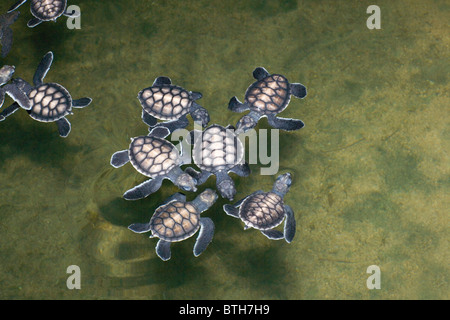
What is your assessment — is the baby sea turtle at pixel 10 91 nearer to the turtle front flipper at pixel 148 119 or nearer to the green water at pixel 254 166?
the green water at pixel 254 166

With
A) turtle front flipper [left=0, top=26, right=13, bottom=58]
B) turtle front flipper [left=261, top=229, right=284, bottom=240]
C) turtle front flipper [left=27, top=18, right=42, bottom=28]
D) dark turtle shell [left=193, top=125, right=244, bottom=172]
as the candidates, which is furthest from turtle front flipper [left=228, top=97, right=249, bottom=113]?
turtle front flipper [left=0, top=26, right=13, bottom=58]

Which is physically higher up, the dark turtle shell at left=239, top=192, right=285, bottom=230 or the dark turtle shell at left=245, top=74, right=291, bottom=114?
the dark turtle shell at left=245, top=74, right=291, bottom=114

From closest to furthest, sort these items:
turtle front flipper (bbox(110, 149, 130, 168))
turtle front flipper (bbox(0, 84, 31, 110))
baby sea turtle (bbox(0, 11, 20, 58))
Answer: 1. turtle front flipper (bbox(110, 149, 130, 168))
2. turtle front flipper (bbox(0, 84, 31, 110))
3. baby sea turtle (bbox(0, 11, 20, 58))

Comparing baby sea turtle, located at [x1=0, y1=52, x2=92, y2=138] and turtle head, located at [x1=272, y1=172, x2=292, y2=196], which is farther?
baby sea turtle, located at [x1=0, y1=52, x2=92, y2=138]

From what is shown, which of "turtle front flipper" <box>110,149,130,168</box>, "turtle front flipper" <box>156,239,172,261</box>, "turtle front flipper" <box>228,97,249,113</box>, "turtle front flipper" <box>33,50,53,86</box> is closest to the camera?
"turtle front flipper" <box>156,239,172,261</box>

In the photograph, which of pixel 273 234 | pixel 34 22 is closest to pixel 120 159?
pixel 273 234

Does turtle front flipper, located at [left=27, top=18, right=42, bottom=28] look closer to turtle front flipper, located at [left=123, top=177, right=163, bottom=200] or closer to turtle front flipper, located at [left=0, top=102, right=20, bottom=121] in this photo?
turtle front flipper, located at [left=0, top=102, right=20, bottom=121]
